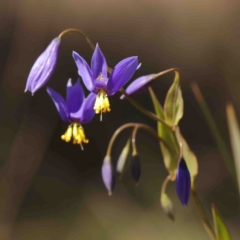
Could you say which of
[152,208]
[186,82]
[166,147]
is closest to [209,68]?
[186,82]

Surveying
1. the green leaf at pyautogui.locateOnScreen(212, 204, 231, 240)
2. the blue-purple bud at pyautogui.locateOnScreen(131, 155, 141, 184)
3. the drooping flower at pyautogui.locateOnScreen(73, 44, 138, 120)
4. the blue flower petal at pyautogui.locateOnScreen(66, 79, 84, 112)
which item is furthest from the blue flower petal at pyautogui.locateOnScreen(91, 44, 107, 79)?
the green leaf at pyautogui.locateOnScreen(212, 204, 231, 240)

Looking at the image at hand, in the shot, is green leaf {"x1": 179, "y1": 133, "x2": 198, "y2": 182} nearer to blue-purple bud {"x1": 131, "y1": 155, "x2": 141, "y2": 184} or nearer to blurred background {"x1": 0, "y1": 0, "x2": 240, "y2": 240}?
blue-purple bud {"x1": 131, "y1": 155, "x2": 141, "y2": 184}

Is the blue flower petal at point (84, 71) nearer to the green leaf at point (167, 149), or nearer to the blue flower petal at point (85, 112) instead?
the blue flower petal at point (85, 112)

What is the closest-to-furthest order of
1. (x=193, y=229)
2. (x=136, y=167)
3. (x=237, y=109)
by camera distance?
(x=136, y=167) → (x=193, y=229) → (x=237, y=109)

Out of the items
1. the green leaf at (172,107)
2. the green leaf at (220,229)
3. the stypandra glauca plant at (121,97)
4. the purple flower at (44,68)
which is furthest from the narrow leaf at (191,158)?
the purple flower at (44,68)

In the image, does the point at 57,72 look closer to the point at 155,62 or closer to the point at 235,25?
the point at 155,62

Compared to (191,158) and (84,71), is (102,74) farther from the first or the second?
(191,158)

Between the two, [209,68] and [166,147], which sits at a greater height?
[166,147]
